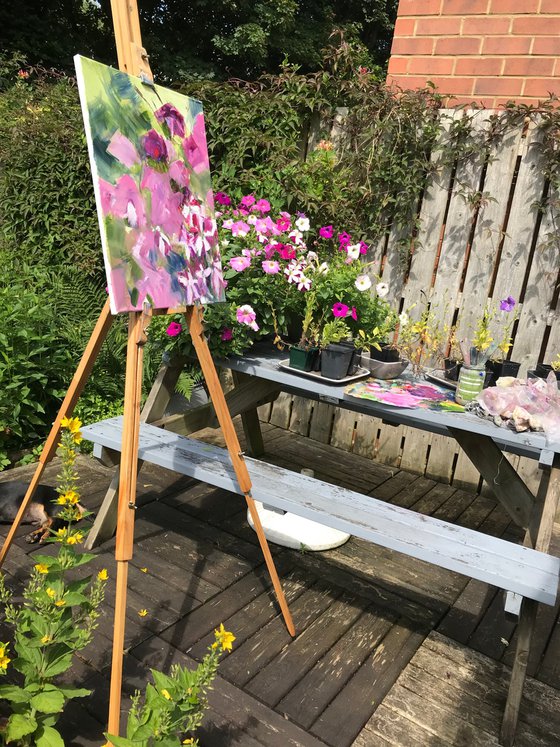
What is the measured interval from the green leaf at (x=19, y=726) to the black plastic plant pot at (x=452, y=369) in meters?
2.04

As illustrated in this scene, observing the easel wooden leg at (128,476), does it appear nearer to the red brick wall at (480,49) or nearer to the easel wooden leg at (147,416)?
the easel wooden leg at (147,416)

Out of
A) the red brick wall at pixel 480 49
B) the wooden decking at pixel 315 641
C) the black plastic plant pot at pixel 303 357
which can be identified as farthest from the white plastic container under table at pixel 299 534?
the red brick wall at pixel 480 49

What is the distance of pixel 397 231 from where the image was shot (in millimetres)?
3742

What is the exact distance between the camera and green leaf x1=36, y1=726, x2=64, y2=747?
1372 millimetres

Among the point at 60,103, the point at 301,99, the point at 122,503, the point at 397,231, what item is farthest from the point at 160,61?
the point at 122,503

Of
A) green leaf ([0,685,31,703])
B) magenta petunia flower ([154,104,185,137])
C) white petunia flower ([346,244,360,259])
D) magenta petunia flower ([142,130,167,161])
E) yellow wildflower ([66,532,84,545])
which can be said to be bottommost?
green leaf ([0,685,31,703])

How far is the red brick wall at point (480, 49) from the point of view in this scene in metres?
3.35

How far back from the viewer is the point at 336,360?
2.48 m

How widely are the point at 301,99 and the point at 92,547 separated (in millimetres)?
3047

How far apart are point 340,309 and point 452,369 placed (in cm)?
59

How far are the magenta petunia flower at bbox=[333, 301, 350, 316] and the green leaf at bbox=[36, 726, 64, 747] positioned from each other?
5.89 ft

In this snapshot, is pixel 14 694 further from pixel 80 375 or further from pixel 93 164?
pixel 93 164

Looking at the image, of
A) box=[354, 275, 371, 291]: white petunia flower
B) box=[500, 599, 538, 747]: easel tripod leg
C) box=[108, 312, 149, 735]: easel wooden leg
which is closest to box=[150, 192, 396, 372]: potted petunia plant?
box=[354, 275, 371, 291]: white petunia flower

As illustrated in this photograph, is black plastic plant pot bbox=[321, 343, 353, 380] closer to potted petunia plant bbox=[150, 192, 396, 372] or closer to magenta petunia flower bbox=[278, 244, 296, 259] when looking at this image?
potted petunia plant bbox=[150, 192, 396, 372]
